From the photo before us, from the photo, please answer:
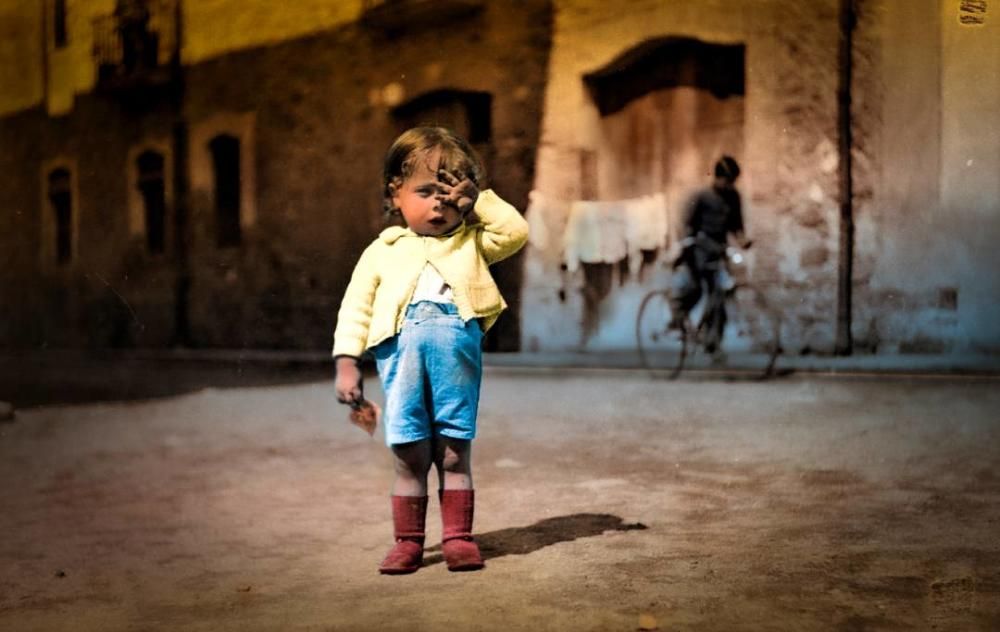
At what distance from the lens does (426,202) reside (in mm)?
3000

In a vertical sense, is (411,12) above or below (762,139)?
above

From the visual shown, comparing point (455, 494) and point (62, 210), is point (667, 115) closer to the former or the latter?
point (455, 494)

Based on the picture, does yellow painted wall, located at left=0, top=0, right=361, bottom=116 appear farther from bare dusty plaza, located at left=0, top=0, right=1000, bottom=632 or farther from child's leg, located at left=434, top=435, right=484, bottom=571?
child's leg, located at left=434, top=435, right=484, bottom=571

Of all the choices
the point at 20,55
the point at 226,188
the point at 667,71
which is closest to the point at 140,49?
the point at 226,188

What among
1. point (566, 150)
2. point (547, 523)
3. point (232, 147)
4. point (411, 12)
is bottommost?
point (547, 523)

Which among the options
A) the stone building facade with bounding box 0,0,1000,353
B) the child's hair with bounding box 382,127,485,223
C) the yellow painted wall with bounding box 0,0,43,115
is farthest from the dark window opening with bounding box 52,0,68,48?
the child's hair with bounding box 382,127,485,223

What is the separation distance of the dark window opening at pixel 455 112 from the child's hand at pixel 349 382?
9986mm

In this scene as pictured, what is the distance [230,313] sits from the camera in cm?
1569

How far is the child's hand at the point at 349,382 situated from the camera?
294 cm

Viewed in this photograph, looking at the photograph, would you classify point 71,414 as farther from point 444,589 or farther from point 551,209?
point 551,209

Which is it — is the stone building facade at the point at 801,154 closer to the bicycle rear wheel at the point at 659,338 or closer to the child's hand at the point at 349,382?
the bicycle rear wheel at the point at 659,338

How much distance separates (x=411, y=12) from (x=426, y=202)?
1035 cm

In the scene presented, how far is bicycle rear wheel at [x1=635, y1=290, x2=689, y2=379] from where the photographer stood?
9.45 meters

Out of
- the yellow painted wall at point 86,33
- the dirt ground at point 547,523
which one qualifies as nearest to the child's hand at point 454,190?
the dirt ground at point 547,523
